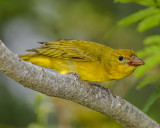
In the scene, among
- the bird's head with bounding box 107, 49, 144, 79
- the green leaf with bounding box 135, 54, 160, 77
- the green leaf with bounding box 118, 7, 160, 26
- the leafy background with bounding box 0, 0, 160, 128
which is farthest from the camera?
the leafy background with bounding box 0, 0, 160, 128

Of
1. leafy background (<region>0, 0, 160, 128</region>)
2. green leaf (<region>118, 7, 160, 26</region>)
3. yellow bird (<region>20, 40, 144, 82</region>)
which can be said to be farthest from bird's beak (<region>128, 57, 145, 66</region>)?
leafy background (<region>0, 0, 160, 128</region>)

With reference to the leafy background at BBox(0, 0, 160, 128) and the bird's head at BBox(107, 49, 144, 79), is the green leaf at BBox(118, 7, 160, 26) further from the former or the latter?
the leafy background at BBox(0, 0, 160, 128)

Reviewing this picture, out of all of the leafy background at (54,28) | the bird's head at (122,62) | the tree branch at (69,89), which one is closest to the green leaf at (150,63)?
the bird's head at (122,62)

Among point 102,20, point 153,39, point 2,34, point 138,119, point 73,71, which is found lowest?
point 138,119

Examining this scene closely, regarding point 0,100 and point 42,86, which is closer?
point 42,86

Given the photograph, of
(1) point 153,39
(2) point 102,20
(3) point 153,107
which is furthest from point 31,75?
(2) point 102,20

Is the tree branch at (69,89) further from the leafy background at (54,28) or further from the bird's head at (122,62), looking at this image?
the leafy background at (54,28)

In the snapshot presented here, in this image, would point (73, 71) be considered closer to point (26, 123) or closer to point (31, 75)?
point (31, 75)

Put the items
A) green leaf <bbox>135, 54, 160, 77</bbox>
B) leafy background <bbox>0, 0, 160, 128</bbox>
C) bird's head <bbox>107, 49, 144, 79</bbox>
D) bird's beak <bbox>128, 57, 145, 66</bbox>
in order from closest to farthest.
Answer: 1. green leaf <bbox>135, 54, 160, 77</bbox>
2. bird's beak <bbox>128, 57, 145, 66</bbox>
3. bird's head <bbox>107, 49, 144, 79</bbox>
4. leafy background <bbox>0, 0, 160, 128</bbox>
